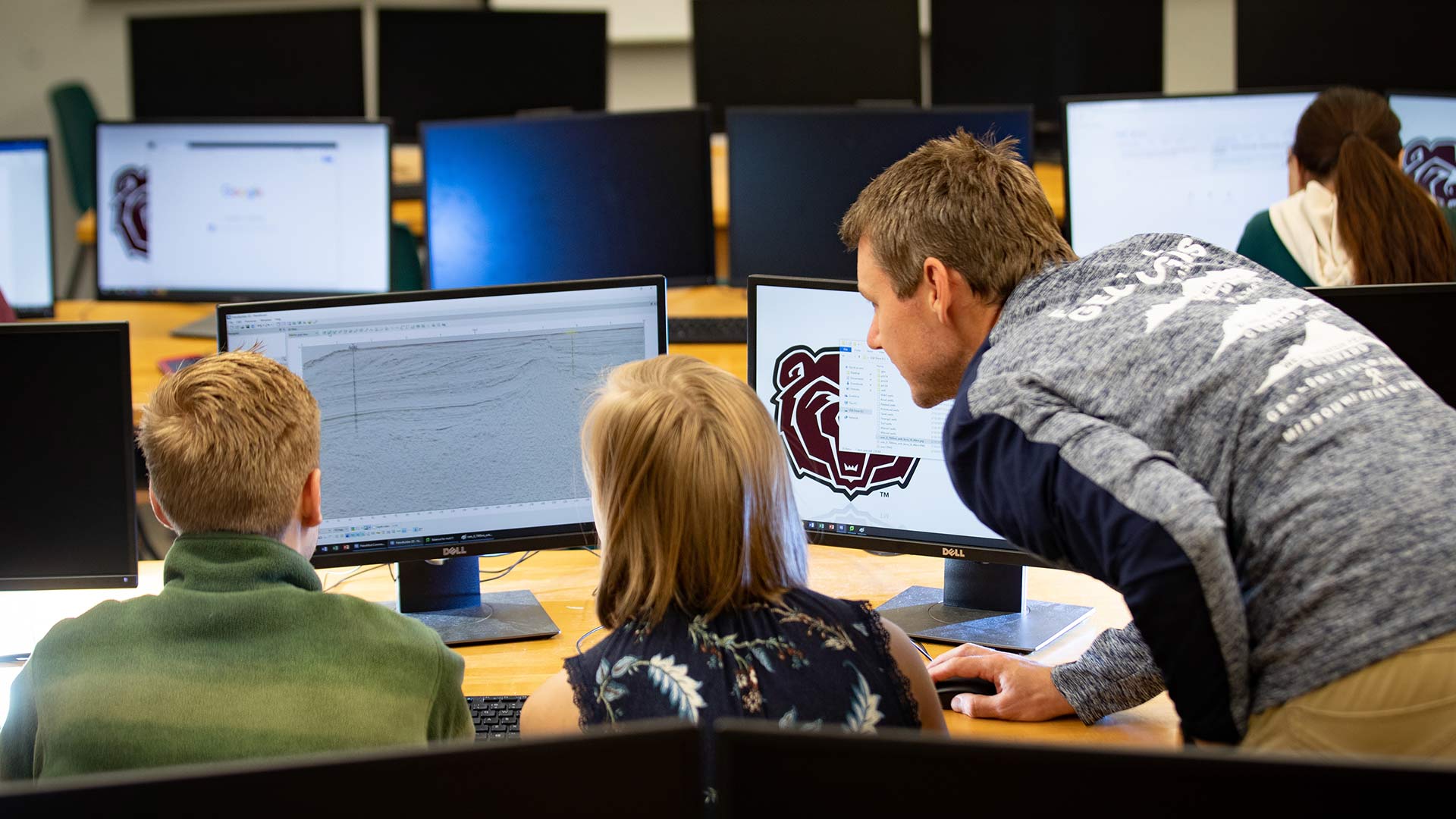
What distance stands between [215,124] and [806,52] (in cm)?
177

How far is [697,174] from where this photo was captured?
2.90 meters

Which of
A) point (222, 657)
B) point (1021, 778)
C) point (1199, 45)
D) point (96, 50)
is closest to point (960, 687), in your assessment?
point (222, 657)

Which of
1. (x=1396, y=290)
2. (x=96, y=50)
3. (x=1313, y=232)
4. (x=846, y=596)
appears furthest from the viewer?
(x=96, y=50)

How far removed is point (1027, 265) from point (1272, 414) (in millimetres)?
323

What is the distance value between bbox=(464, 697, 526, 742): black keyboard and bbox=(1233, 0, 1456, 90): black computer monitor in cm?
358

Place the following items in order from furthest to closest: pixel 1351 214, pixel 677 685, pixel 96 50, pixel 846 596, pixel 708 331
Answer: pixel 96 50
pixel 708 331
pixel 1351 214
pixel 846 596
pixel 677 685

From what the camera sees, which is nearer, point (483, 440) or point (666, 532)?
point (666, 532)

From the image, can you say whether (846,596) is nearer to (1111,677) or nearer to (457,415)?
(1111,677)

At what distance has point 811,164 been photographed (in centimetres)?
284

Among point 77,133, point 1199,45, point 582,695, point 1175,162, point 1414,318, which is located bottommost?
point 582,695

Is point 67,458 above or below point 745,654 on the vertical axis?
above

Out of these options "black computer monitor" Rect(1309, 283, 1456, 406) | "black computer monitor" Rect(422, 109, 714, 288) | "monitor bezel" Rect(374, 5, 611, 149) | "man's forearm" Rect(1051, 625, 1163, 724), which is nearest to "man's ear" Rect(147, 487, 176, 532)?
"man's forearm" Rect(1051, 625, 1163, 724)

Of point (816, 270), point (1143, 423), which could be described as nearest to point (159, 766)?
point (1143, 423)

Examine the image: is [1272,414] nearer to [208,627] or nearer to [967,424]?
[967,424]
